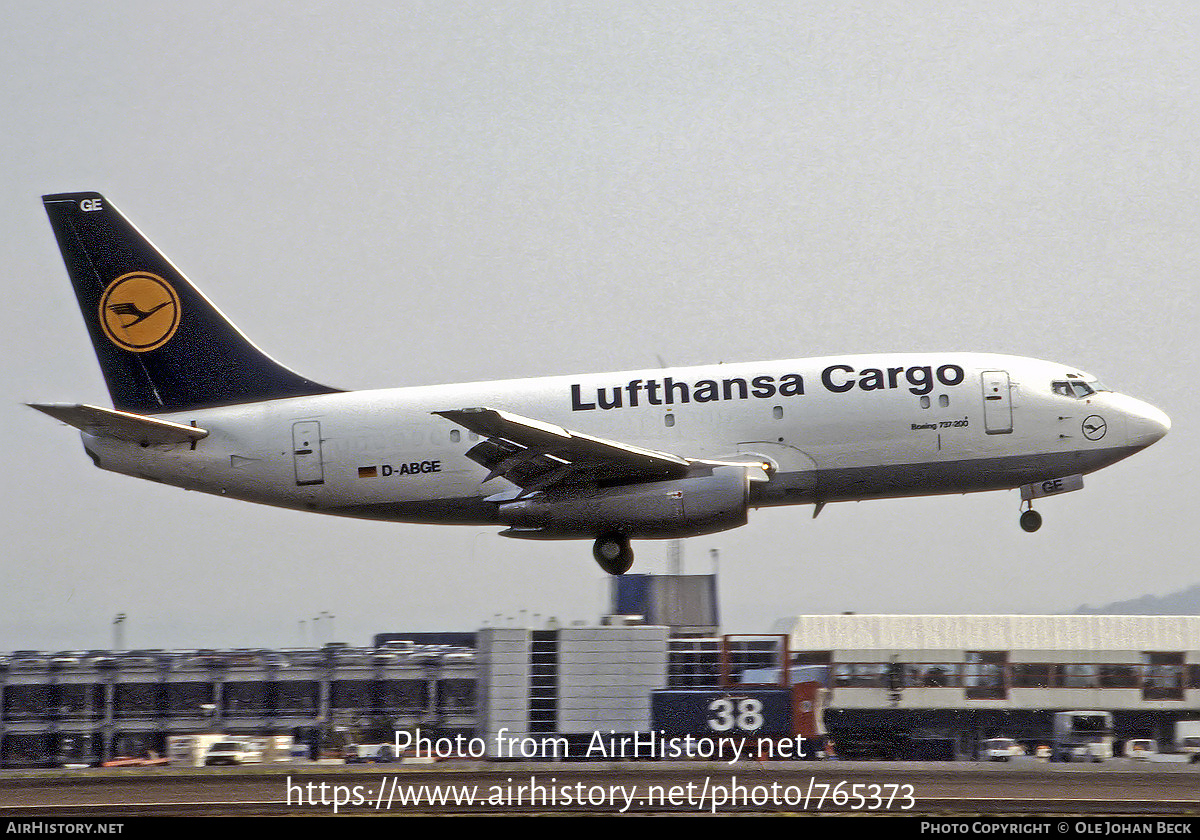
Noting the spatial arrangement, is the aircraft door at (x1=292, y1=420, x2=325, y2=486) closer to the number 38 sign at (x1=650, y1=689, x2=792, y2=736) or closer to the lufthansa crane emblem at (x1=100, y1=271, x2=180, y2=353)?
the lufthansa crane emblem at (x1=100, y1=271, x2=180, y2=353)

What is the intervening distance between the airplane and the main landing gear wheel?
0.18ft

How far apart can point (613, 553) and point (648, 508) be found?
2247 millimetres

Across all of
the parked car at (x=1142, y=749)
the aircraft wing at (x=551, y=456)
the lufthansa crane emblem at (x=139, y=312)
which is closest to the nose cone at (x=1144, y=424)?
the parked car at (x=1142, y=749)

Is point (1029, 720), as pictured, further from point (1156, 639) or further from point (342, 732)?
point (342, 732)

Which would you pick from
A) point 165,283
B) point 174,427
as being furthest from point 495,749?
point 165,283

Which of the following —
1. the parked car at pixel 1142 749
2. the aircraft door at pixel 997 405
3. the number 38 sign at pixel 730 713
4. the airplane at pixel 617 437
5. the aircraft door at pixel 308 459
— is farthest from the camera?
the number 38 sign at pixel 730 713

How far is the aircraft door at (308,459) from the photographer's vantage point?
34.2 m

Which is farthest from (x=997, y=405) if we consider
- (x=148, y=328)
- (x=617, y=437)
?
(x=148, y=328)

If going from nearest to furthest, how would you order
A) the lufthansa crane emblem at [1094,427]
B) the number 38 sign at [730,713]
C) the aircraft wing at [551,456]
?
1. the aircraft wing at [551,456]
2. the lufthansa crane emblem at [1094,427]
3. the number 38 sign at [730,713]

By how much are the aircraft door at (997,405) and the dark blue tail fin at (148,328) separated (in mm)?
17822

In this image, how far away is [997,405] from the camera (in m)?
32.5

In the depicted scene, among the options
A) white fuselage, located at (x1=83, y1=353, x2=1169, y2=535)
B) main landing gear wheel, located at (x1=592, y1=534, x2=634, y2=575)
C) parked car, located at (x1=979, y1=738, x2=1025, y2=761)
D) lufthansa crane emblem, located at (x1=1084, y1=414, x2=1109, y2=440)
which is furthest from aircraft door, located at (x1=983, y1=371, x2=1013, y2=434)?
main landing gear wheel, located at (x1=592, y1=534, x2=634, y2=575)

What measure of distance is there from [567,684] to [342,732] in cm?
1045

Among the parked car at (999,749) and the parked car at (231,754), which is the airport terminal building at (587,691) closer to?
the parked car at (999,749)
